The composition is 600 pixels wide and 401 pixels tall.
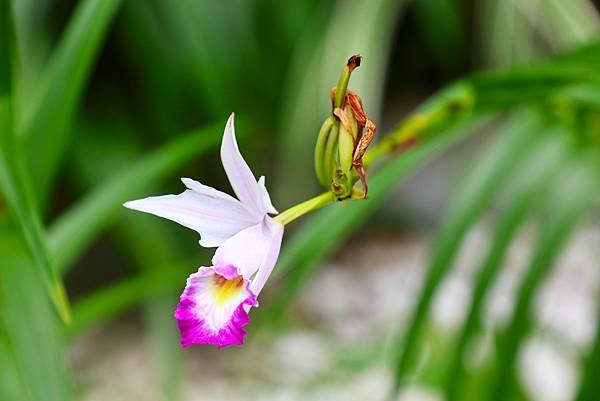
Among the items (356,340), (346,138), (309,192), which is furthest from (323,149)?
(356,340)

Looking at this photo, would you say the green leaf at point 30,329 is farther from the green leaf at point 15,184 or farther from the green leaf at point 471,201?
the green leaf at point 471,201

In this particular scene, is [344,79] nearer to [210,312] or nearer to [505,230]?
[210,312]

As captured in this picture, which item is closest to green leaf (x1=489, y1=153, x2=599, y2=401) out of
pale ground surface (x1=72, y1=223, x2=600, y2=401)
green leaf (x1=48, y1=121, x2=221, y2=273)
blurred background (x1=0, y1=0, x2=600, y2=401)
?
blurred background (x1=0, y1=0, x2=600, y2=401)

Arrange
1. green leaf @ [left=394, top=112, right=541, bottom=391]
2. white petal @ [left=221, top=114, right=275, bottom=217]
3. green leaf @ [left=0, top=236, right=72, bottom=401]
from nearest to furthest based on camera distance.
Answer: white petal @ [left=221, top=114, right=275, bottom=217] → green leaf @ [left=0, top=236, right=72, bottom=401] → green leaf @ [left=394, top=112, right=541, bottom=391]

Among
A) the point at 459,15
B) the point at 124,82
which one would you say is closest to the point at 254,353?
the point at 124,82

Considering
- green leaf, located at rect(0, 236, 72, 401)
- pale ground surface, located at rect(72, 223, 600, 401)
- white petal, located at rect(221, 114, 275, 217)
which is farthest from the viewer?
pale ground surface, located at rect(72, 223, 600, 401)

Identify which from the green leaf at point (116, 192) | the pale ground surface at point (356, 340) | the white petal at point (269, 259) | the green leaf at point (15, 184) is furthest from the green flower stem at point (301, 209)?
the pale ground surface at point (356, 340)

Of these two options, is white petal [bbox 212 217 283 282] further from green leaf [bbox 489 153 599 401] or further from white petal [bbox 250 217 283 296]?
green leaf [bbox 489 153 599 401]
